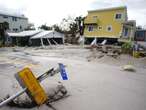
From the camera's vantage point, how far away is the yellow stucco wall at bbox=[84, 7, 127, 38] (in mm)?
28969

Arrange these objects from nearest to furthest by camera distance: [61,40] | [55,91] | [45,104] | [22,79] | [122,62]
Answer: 1. [22,79]
2. [45,104]
3. [55,91]
4. [122,62]
5. [61,40]

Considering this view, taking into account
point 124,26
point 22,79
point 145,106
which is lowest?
point 145,106

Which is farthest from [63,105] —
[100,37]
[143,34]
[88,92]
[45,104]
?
[100,37]

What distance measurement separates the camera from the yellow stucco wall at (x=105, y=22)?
28969 mm

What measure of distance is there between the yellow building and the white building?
62.9 ft

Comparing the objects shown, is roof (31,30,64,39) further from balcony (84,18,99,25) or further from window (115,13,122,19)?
window (115,13,122,19)

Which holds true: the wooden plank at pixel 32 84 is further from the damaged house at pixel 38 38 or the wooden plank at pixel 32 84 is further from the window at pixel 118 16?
the damaged house at pixel 38 38

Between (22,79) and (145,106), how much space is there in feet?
12.7

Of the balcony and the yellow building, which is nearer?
the yellow building

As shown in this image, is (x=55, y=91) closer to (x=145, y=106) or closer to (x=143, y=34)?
(x=145, y=106)

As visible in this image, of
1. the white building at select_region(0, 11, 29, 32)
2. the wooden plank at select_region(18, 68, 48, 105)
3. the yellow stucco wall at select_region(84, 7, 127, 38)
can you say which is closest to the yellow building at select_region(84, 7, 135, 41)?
the yellow stucco wall at select_region(84, 7, 127, 38)

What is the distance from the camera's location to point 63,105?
5719 mm

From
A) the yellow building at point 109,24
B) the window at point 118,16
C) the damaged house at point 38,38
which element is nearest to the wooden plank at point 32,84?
the yellow building at point 109,24

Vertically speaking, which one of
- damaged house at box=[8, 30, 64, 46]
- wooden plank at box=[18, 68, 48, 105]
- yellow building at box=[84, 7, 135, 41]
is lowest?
A: wooden plank at box=[18, 68, 48, 105]
